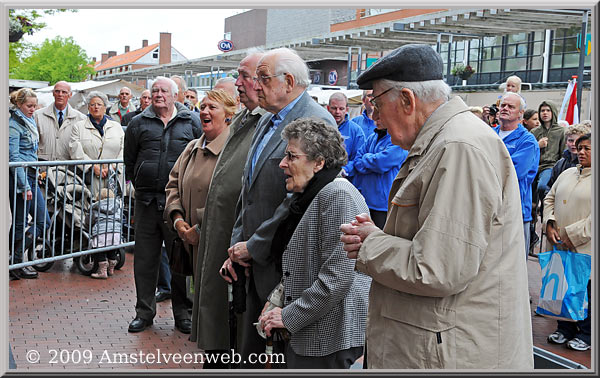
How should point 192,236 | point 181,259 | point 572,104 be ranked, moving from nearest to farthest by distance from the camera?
point 192,236, point 181,259, point 572,104

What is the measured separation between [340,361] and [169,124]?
3467 millimetres

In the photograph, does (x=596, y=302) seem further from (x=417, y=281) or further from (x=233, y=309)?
(x=233, y=309)

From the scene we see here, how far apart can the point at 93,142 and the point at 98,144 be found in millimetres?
74

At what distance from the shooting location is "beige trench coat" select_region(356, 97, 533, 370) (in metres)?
2.32

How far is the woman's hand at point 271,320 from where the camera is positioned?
3.44 metres

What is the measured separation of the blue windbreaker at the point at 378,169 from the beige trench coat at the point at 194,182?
6.49ft

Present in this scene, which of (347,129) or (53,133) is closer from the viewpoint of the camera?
(347,129)

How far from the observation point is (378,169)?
6.92 meters

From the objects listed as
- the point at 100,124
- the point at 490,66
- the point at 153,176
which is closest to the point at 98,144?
the point at 100,124

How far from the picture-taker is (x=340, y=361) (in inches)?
136

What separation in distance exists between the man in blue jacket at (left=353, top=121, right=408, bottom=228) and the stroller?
A: 327cm

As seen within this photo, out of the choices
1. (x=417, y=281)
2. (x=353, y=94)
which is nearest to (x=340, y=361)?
(x=417, y=281)

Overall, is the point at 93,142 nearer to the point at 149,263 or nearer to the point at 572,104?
the point at 149,263

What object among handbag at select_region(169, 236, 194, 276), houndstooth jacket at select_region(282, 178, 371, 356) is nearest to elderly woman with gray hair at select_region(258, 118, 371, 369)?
houndstooth jacket at select_region(282, 178, 371, 356)
